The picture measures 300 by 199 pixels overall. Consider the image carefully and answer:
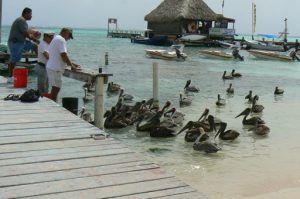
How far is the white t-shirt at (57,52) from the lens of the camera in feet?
30.8

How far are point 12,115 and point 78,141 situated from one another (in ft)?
6.24

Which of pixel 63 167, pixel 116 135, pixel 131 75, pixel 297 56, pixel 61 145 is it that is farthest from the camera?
pixel 297 56

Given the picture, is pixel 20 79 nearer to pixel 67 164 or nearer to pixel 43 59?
pixel 43 59

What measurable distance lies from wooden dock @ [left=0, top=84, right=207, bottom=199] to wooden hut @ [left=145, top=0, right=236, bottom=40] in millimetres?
64111

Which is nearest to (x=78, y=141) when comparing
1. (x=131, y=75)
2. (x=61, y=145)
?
(x=61, y=145)

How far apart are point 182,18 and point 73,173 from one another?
6603 cm

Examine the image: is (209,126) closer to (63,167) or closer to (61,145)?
→ (61,145)

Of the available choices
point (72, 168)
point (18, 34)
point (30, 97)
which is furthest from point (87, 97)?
point (72, 168)

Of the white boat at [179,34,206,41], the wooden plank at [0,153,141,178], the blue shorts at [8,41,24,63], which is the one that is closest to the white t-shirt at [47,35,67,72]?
the blue shorts at [8,41,24,63]

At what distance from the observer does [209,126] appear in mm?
12164

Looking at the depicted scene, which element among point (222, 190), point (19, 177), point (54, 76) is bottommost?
point (222, 190)

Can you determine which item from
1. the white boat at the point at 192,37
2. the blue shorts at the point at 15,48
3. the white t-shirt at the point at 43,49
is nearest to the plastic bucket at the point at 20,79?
the white t-shirt at the point at 43,49

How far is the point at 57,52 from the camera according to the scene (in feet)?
31.1

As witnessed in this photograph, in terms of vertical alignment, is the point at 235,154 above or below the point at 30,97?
below
